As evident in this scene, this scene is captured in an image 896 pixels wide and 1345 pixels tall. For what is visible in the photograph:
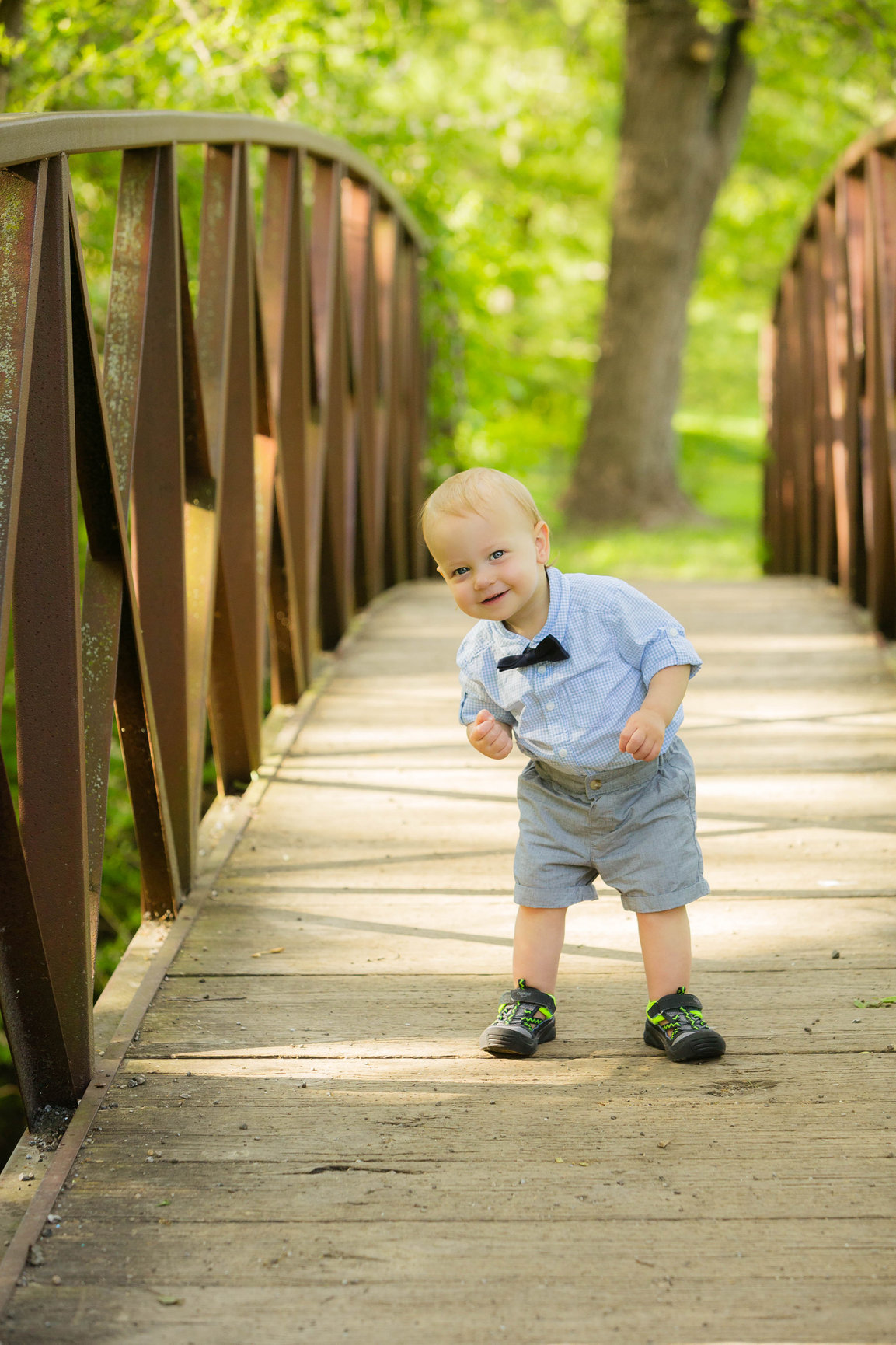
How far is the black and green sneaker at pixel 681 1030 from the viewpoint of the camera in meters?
1.95

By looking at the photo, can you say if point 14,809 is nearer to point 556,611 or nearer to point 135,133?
Result: point 556,611

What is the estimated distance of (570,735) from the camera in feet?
6.66

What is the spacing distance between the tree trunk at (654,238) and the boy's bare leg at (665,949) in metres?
9.08

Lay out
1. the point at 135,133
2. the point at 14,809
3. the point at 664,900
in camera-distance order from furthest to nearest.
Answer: the point at 135,133 → the point at 664,900 → the point at 14,809

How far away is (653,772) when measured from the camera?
209cm

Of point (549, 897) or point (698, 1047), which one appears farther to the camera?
point (549, 897)

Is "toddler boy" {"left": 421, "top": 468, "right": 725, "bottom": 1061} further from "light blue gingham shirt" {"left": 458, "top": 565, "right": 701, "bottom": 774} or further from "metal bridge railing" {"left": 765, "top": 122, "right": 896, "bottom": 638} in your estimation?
"metal bridge railing" {"left": 765, "top": 122, "right": 896, "bottom": 638}

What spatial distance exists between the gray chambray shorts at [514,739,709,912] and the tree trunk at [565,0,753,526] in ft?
29.5

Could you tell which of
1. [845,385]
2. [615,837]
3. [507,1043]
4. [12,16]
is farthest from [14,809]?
[845,385]

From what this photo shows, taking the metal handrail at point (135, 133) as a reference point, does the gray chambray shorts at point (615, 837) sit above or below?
below

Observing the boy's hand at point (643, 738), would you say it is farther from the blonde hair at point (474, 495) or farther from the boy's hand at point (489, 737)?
the blonde hair at point (474, 495)

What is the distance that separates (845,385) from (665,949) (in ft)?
12.2

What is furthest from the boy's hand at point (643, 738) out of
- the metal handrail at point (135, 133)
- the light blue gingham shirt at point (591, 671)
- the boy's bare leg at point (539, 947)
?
the metal handrail at point (135, 133)

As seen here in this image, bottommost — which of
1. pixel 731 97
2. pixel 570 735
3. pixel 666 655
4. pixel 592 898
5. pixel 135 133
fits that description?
pixel 592 898
